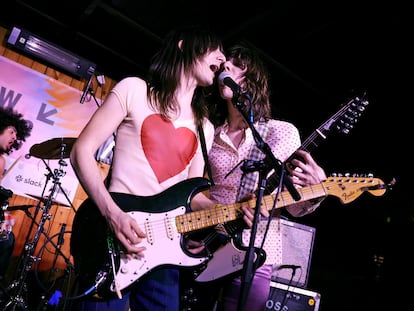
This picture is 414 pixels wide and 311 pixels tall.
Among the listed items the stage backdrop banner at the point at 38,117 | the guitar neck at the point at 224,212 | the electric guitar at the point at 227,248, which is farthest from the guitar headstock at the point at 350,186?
the stage backdrop banner at the point at 38,117

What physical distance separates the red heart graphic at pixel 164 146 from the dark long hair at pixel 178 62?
0.49 feet

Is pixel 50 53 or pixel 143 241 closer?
pixel 143 241

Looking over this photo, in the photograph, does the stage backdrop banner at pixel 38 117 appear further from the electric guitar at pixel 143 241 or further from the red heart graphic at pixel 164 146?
the electric guitar at pixel 143 241

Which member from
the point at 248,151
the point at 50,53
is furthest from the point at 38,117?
the point at 248,151

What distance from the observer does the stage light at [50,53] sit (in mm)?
5160

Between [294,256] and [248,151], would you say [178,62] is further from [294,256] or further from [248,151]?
[294,256]

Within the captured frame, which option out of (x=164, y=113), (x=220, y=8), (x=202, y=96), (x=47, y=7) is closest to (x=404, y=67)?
(x=220, y=8)

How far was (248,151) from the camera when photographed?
2588mm

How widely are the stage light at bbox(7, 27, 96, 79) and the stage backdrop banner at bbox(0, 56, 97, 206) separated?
0.96 ft

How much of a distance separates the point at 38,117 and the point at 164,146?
13.7 feet

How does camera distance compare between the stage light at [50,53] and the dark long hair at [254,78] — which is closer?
the dark long hair at [254,78]

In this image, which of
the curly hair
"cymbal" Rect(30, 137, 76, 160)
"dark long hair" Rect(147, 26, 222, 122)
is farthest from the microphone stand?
the curly hair

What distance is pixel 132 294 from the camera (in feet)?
5.73

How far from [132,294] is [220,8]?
378cm
